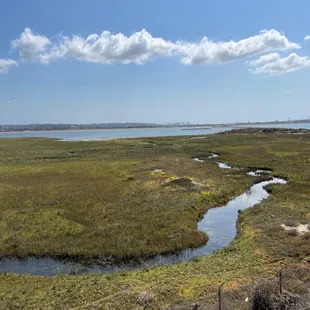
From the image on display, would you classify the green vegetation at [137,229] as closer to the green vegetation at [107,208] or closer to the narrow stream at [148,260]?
the green vegetation at [107,208]

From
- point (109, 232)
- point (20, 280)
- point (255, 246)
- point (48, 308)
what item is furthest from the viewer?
point (109, 232)

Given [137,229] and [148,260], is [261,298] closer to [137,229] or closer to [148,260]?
[148,260]

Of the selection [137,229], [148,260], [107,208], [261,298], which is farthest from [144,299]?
[107,208]

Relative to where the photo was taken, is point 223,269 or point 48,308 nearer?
point 48,308

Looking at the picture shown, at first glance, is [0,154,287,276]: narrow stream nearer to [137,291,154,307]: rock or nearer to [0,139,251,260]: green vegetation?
[0,139,251,260]: green vegetation

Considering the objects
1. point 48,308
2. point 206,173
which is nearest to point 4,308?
point 48,308

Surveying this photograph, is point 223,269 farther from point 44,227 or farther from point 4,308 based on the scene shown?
point 44,227

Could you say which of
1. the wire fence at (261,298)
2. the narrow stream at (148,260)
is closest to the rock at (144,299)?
the wire fence at (261,298)
